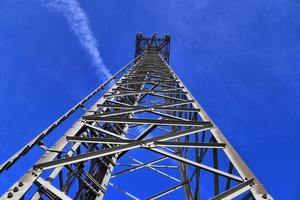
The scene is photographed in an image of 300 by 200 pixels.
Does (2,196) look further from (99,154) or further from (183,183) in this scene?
(183,183)

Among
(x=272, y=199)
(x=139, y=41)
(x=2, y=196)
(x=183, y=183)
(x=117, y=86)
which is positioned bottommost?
(x=2, y=196)

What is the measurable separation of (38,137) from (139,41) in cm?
2015

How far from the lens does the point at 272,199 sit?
4371 mm

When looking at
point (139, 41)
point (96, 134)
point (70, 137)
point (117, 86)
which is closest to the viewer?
point (70, 137)

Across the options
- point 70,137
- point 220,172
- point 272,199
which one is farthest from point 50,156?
point 272,199

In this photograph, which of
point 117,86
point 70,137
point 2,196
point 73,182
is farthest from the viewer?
point 117,86

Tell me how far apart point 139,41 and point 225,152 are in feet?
68.4

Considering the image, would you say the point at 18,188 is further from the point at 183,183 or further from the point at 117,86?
the point at 117,86

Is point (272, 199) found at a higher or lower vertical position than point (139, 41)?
lower

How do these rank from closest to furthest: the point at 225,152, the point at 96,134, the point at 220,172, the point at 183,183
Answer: the point at 220,172 < the point at 225,152 < the point at 96,134 < the point at 183,183

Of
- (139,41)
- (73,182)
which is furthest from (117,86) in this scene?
(139,41)

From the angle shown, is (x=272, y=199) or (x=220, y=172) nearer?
(x=272, y=199)

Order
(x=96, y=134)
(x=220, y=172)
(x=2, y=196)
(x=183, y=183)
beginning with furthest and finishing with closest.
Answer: (x=183, y=183), (x=96, y=134), (x=220, y=172), (x=2, y=196)

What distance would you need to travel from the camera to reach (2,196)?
429 cm
